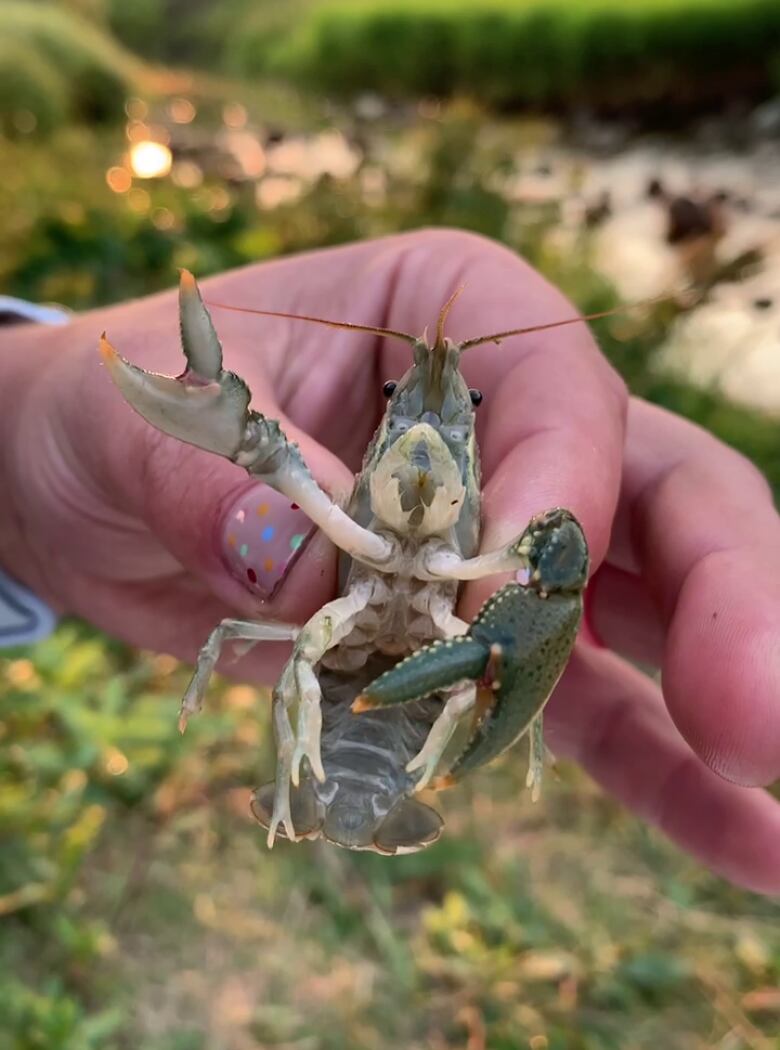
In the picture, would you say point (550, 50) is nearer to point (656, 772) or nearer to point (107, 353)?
point (656, 772)

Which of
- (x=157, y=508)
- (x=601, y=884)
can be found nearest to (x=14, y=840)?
(x=157, y=508)

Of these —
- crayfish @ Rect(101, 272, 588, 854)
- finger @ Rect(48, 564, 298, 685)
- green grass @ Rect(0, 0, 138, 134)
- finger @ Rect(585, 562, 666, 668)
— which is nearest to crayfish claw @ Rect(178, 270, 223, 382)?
crayfish @ Rect(101, 272, 588, 854)

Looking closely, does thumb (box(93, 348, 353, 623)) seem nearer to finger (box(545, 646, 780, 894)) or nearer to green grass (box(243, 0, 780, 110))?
finger (box(545, 646, 780, 894))

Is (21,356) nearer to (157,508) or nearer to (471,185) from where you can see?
(157,508)

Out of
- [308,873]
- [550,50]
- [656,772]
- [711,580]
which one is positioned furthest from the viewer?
[550,50]

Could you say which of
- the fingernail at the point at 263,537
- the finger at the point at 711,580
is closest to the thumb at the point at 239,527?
the fingernail at the point at 263,537

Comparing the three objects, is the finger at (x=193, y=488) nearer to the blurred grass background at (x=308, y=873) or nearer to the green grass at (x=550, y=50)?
the blurred grass background at (x=308, y=873)

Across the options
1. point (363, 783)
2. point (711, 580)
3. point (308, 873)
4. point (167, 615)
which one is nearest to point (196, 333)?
point (363, 783)
